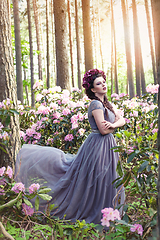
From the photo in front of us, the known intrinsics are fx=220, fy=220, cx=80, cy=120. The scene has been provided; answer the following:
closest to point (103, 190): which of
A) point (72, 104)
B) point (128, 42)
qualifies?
point (72, 104)

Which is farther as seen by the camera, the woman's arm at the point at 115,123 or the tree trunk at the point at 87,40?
the tree trunk at the point at 87,40

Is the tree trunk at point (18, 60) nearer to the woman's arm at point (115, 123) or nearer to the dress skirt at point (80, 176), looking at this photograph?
the dress skirt at point (80, 176)

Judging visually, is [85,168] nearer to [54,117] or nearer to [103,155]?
[103,155]

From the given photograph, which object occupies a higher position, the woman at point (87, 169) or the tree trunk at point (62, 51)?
the tree trunk at point (62, 51)

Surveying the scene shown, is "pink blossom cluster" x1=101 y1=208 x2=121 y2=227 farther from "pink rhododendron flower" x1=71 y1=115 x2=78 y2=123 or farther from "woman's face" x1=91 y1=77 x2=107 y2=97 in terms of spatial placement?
"pink rhododendron flower" x1=71 y1=115 x2=78 y2=123

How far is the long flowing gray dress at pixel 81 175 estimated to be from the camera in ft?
7.75

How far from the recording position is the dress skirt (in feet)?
7.75

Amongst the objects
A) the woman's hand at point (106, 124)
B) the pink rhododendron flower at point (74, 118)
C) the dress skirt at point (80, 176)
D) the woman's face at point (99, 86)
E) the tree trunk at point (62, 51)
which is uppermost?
the tree trunk at point (62, 51)

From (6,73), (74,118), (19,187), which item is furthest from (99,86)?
(19,187)

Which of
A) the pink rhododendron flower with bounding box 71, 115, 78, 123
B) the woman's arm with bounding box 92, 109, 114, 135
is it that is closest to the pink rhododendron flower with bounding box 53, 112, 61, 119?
the pink rhododendron flower with bounding box 71, 115, 78, 123

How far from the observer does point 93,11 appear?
55.8 ft

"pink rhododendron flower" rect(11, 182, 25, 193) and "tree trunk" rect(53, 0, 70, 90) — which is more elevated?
"tree trunk" rect(53, 0, 70, 90)

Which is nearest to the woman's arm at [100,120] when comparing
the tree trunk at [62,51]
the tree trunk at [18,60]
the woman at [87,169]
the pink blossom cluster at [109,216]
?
the woman at [87,169]

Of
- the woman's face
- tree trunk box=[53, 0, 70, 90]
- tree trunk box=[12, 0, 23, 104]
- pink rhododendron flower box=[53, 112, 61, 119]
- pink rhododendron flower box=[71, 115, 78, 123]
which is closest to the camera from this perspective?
the woman's face
